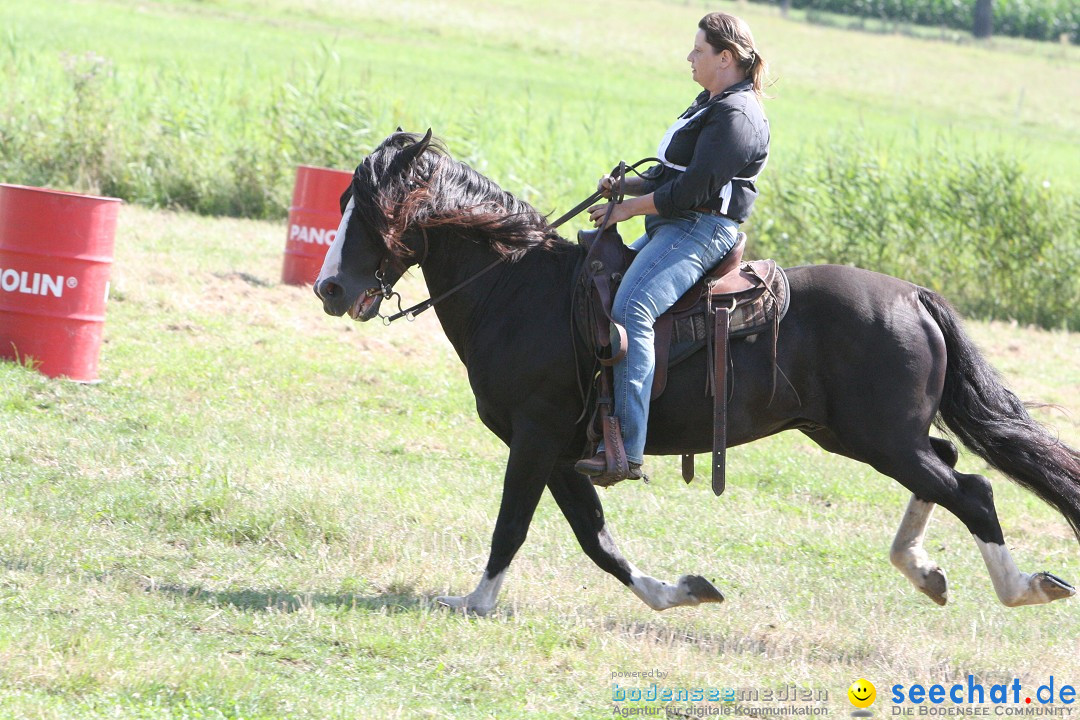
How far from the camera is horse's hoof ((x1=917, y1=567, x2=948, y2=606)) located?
5.98 meters

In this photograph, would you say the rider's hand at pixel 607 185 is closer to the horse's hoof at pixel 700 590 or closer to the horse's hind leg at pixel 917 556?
the horse's hoof at pixel 700 590

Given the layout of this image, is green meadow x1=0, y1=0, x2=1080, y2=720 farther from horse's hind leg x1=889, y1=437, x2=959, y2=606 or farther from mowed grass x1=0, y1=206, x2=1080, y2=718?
horse's hind leg x1=889, y1=437, x2=959, y2=606

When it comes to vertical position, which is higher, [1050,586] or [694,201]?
[694,201]

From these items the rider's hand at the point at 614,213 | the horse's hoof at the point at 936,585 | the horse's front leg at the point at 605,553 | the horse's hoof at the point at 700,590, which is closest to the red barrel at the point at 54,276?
the rider's hand at the point at 614,213

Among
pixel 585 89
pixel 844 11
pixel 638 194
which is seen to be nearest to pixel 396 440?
pixel 638 194

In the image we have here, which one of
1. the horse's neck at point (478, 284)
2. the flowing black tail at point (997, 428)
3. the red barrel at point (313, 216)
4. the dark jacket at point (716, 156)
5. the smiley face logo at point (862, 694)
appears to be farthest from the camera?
the red barrel at point (313, 216)

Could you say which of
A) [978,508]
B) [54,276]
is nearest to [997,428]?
[978,508]

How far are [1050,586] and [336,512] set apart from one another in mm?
3763

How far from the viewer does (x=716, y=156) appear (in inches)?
215

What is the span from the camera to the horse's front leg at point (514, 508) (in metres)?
5.72

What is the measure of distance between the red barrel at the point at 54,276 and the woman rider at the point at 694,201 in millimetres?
5049

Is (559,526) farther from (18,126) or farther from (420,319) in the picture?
(18,126)

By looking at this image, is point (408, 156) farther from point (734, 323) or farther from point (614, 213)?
point (734, 323)

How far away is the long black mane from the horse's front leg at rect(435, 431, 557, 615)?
37.0 inches
